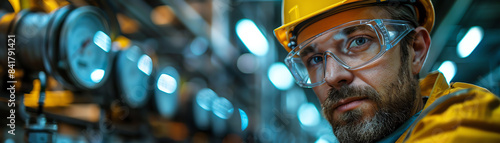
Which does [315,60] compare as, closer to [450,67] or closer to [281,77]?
[450,67]

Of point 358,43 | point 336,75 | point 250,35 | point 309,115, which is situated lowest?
point 309,115

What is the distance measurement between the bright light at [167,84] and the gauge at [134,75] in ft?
0.75

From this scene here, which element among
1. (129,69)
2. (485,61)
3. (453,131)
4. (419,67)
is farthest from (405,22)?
(485,61)

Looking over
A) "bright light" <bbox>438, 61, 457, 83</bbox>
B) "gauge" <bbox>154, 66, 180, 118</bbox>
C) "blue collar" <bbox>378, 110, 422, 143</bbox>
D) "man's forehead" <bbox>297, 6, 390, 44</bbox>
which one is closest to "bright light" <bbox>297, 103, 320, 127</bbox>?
"bright light" <bbox>438, 61, 457, 83</bbox>

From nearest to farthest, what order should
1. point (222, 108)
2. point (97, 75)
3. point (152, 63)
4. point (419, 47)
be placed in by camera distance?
point (419, 47), point (97, 75), point (152, 63), point (222, 108)

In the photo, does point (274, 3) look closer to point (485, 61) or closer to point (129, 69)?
point (485, 61)

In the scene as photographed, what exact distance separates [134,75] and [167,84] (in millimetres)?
803

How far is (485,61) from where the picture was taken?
5.38 meters

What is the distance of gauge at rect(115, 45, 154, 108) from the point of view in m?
2.76

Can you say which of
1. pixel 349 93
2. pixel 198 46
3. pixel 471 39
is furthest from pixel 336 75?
pixel 198 46

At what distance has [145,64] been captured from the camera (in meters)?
3.16

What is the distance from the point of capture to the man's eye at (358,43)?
4.15ft

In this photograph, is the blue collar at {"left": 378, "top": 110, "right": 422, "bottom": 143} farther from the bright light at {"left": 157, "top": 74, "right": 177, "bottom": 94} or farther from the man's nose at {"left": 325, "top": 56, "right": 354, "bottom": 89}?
the bright light at {"left": 157, "top": 74, "right": 177, "bottom": 94}

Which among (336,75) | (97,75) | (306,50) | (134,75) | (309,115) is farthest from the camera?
(309,115)
